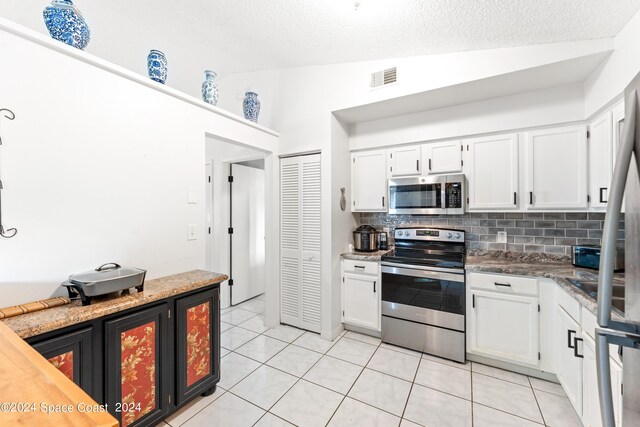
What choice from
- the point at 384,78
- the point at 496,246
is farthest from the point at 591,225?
the point at 384,78

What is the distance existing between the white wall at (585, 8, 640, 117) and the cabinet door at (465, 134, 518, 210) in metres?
0.54

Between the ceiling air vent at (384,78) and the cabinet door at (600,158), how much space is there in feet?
5.24

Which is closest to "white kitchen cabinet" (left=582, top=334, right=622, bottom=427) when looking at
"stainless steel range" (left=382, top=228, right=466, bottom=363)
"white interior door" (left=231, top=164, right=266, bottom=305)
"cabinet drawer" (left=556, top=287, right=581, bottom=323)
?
"cabinet drawer" (left=556, top=287, right=581, bottom=323)

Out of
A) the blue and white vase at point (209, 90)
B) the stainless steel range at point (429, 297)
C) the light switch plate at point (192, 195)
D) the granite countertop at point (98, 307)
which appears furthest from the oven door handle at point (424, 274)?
the blue and white vase at point (209, 90)

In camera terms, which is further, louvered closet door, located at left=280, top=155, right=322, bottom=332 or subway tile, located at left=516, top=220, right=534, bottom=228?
louvered closet door, located at left=280, top=155, right=322, bottom=332

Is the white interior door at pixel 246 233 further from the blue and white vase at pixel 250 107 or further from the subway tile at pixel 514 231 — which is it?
the subway tile at pixel 514 231

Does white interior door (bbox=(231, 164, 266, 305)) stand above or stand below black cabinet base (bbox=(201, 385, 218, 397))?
above

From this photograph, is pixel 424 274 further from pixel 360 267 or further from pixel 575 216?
pixel 575 216

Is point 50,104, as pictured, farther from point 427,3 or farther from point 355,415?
point 355,415

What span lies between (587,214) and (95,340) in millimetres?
3745

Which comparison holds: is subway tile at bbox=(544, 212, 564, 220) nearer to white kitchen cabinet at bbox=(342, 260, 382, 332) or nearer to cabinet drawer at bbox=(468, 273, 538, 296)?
cabinet drawer at bbox=(468, 273, 538, 296)

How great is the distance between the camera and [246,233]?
158 inches

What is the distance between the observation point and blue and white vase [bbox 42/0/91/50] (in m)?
1.51

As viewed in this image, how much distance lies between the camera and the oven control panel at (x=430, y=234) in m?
2.84
